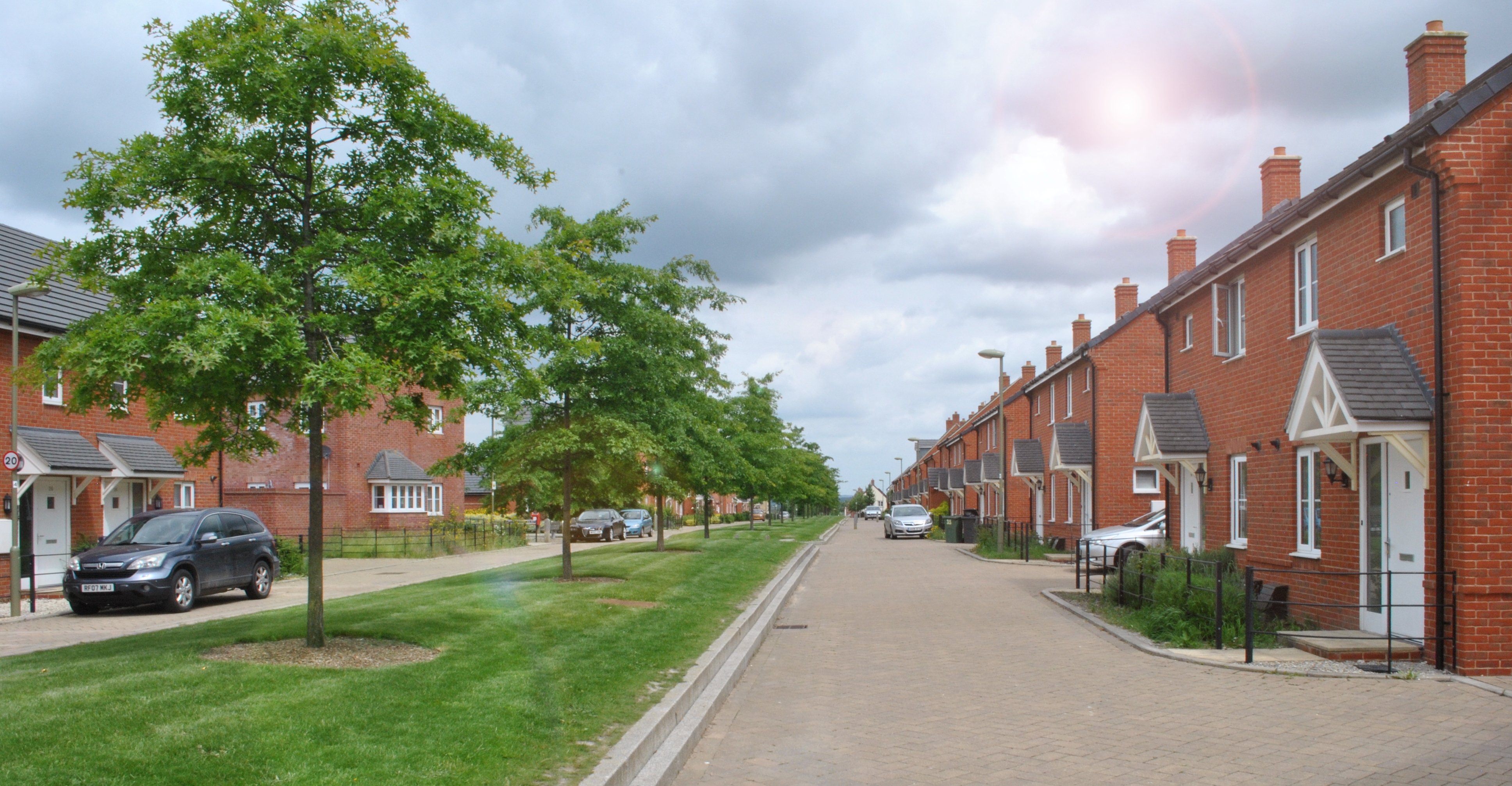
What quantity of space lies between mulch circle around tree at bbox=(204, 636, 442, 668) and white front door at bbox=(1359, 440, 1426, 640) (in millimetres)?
9047

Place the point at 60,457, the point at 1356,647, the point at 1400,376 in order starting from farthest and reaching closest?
the point at 60,457, the point at 1400,376, the point at 1356,647

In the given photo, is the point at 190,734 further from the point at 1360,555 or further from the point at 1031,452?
the point at 1031,452

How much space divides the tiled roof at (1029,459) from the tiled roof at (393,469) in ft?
74.9

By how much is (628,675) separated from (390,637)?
9.49ft

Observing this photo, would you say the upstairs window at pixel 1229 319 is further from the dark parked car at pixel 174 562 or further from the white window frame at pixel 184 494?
the white window frame at pixel 184 494

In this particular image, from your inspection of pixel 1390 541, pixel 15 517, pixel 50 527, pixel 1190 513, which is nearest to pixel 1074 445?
pixel 1190 513

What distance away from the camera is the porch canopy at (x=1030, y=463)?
115 feet

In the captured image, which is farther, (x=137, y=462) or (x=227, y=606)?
(x=137, y=462)

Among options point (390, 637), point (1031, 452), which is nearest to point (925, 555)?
point (1031, 452)

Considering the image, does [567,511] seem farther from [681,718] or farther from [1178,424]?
[1178,424]

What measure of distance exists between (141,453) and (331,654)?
622 inches

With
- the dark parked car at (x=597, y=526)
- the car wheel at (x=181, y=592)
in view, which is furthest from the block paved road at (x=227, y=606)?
the dark parked car at (x=597, y=526)

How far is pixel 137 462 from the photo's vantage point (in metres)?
21.4

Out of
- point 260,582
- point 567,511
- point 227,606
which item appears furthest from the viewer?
point 260,582
